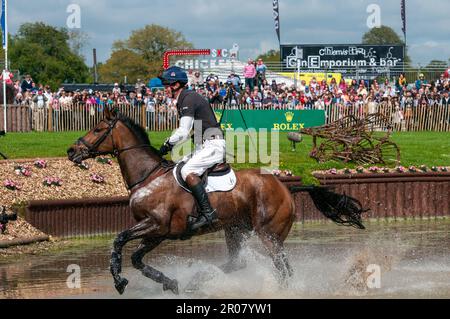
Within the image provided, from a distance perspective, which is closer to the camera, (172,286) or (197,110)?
(172,286)

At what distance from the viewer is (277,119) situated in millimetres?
35000

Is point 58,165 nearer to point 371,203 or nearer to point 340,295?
point 371,203

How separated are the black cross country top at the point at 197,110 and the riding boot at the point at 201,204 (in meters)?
0.68

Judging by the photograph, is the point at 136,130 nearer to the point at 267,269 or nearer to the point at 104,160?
the point at 267,269

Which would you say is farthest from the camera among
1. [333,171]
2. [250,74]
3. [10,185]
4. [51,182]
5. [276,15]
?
[276,15]

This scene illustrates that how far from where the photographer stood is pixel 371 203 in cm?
2342

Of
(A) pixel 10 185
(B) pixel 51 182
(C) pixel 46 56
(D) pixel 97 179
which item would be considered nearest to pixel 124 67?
(C) pixel 46 56

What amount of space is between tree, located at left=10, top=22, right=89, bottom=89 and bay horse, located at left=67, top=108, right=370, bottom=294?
5497 cm

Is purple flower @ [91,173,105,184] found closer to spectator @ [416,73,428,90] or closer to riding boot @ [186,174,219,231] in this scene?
riding boot @ [186,174,219,231]

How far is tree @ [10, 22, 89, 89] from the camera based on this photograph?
72.5 m

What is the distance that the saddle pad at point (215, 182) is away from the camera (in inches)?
521

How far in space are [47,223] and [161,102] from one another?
61.2 ft

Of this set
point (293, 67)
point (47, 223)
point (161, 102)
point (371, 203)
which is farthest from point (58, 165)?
point (293, 67)

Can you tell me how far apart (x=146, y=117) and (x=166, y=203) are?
23.8 m
